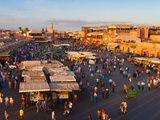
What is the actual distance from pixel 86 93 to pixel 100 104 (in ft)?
7.50

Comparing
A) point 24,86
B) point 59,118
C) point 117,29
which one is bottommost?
point 59,118

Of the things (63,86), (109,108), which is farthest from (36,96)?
(109,108)

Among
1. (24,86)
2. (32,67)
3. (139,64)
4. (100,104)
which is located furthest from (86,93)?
(139,64)

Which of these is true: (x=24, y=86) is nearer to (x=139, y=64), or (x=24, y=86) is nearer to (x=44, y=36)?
(x=139, y=64)

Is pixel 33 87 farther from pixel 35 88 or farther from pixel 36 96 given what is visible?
pixel 36 96

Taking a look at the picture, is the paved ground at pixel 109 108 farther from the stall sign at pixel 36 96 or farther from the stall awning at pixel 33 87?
the stall awning at pixel 33 87

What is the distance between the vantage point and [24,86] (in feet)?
35.9

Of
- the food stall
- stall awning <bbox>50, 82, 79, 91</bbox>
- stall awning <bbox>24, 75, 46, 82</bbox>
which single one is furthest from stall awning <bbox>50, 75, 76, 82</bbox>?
the food stall

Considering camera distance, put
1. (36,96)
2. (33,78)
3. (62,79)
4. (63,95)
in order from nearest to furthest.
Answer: (36,96), (63,95), (62,79), (33,78)

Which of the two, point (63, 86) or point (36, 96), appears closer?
point (36, 96)

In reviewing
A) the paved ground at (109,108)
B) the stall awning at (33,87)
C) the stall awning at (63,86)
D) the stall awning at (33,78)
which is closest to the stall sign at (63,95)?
the stall awning at (63,86)

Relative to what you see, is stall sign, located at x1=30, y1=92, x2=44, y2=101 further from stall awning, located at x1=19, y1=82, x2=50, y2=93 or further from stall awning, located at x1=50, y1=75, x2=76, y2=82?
stall awning, located at x1=50, y1=75, x2=76, y2=82

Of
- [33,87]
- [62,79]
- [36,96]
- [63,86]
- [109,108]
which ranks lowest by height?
[109,108]

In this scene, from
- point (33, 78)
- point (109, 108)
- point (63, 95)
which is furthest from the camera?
point (33, 78)
